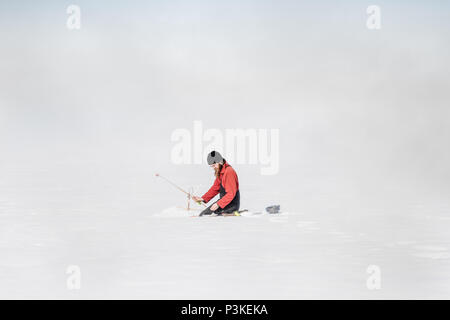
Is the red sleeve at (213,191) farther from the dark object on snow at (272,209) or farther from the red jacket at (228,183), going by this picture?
the dark object on snow at (272,209)

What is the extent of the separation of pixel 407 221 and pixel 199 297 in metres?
4.15

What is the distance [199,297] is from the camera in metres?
5.17

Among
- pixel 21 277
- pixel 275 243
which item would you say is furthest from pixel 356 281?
pixel 21 277

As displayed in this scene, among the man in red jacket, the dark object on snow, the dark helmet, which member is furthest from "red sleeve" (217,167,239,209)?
the dark object on snow

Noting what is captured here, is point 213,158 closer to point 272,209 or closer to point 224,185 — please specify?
point 224,185

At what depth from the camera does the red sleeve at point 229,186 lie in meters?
8.61

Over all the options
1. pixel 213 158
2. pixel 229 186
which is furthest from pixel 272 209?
pixel 213 158

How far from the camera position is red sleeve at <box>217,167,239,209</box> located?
861 cm

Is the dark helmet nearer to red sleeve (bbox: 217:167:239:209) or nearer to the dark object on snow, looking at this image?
red sleeve (bbox: 217:167:239:209)

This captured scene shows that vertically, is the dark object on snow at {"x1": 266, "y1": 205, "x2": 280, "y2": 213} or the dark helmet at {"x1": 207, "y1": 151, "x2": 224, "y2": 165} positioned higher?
the dark helmet at {"x1": 207, "y1": 151, "x2": 224, "y2": 165}

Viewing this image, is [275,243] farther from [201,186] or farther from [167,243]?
[201,186]

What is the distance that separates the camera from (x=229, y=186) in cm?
863

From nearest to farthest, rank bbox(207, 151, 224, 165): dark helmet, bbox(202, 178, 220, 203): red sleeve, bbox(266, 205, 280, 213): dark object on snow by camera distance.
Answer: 1. bbox(207, 151, 224, 165): dark helmet
2. bbox(202, 178, 220, 203): red sleeve
3. bbox(266, 205, 280, 213): dark object on snow

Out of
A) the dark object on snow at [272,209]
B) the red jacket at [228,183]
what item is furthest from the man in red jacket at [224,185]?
the dark object on snow at [272,209]
